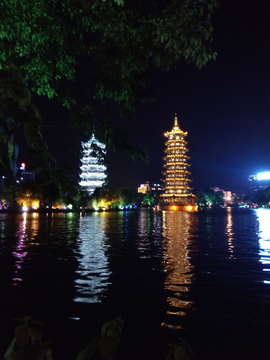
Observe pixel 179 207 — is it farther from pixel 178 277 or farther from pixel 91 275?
pixel 91 275

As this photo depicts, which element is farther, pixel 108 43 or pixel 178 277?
pixel 178 277

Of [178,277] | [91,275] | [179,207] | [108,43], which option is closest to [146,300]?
[178,277]

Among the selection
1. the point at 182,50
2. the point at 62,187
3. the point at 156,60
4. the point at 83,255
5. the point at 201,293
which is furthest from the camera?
the point at 83,255

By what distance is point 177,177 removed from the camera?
11362cm

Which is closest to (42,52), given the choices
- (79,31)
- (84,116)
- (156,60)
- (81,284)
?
(79,31)

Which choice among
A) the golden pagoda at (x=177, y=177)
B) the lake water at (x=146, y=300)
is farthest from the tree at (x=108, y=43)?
the golden pagoda at (x=177, y=177)

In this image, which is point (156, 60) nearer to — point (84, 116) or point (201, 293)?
point (84, 116)

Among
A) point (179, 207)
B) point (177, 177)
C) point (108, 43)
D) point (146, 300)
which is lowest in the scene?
point (146, 300)

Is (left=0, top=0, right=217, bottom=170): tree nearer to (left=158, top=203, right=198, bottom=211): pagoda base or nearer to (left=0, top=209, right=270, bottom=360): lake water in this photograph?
(left=0, top=209, right=270, bottom=360): lake water

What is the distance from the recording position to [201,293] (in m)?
8.01

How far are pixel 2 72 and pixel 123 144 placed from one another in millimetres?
3442

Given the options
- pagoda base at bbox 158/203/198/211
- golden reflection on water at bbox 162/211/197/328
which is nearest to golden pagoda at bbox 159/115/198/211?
pagoda base at bbox 158/203/198/211

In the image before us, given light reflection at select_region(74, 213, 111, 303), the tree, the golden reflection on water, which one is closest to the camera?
the tree

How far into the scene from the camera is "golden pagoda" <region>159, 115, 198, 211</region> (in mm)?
112750
